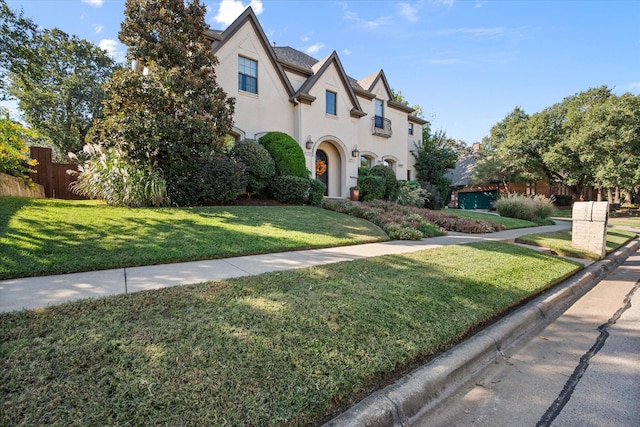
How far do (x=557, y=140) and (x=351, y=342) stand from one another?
34.9 metres

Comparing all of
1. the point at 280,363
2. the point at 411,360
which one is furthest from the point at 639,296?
the point at 280,363

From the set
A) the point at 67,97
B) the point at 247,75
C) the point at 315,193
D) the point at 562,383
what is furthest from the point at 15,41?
the point at 67,97

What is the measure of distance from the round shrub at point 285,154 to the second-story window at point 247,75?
2.63 m

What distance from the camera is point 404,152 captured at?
20.5 metres

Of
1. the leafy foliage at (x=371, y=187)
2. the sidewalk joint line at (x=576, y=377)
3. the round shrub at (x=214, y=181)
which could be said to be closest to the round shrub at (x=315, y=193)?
the round shrub at (x=214, y=181)

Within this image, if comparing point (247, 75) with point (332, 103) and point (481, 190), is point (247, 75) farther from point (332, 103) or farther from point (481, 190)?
point (481, 190)

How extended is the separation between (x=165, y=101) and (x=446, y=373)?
947cm

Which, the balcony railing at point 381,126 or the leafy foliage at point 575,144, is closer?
the balcony railing at point 381,126

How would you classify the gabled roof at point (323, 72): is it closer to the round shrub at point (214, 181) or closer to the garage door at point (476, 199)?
the round shrub at point (214, 181)

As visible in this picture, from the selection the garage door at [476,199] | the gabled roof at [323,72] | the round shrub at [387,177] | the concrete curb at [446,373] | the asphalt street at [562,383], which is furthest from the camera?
the garage door at [476,199]

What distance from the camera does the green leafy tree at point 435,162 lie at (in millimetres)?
21203

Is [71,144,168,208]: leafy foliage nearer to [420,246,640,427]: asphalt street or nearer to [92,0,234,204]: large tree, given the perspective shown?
[92,0,234,204]: large tree

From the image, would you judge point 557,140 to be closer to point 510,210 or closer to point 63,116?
point 510,210

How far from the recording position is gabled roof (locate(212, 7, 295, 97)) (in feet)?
39.7
